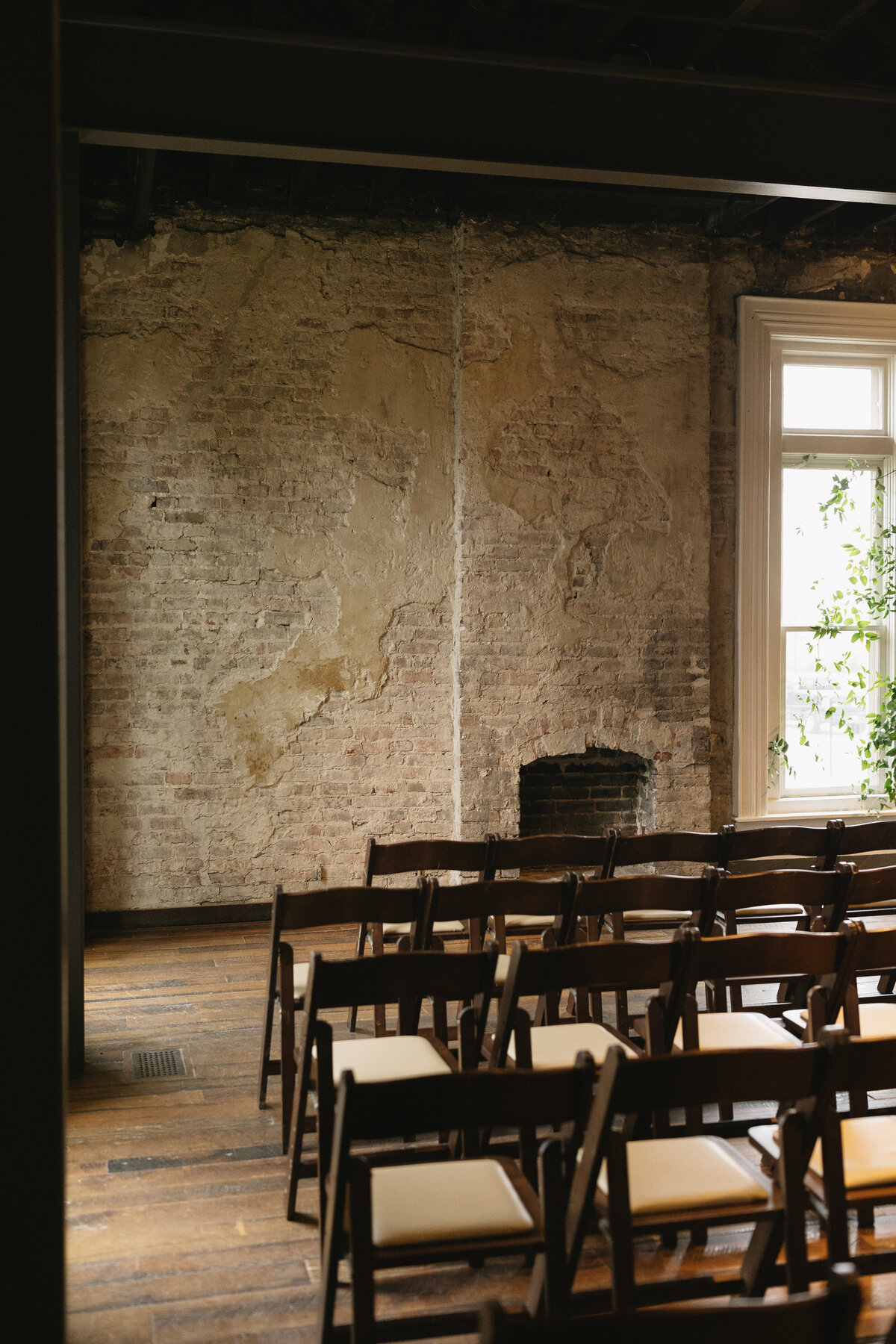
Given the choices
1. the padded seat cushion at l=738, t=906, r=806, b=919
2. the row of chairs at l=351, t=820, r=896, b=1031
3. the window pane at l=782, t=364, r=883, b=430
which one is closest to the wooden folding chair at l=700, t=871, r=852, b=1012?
the row of chairs at l=351, t=820, r=896, b=1031

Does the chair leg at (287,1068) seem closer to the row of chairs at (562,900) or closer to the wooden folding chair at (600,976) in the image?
the row of chairs at (562,900)

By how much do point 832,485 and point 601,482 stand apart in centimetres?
172

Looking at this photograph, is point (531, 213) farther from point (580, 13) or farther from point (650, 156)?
point (650, 156)

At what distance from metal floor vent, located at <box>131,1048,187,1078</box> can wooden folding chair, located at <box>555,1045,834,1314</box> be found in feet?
7.59

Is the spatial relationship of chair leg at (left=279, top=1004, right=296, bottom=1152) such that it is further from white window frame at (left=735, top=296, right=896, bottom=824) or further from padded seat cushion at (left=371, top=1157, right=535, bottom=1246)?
white window frame at (left=735, top=296, right=896, bottom=824)

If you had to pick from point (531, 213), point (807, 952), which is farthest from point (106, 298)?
point (807, 952)

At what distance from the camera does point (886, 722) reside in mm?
7344

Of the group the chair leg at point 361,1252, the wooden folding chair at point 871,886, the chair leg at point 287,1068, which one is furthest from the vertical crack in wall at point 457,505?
the chair leg at point 361,1252

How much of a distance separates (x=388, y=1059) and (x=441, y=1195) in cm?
81

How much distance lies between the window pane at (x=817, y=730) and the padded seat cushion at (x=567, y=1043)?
4629mm

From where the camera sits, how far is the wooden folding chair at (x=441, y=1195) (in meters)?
1.92

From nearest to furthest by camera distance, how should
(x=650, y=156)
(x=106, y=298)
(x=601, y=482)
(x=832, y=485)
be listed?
(x=650, y=156) → (x=106, y=298) → (x=601, y=482) → (x=832, y=485)

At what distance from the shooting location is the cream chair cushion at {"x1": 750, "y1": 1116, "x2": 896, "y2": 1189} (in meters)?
2.31

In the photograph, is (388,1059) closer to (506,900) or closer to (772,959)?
(506,900)
